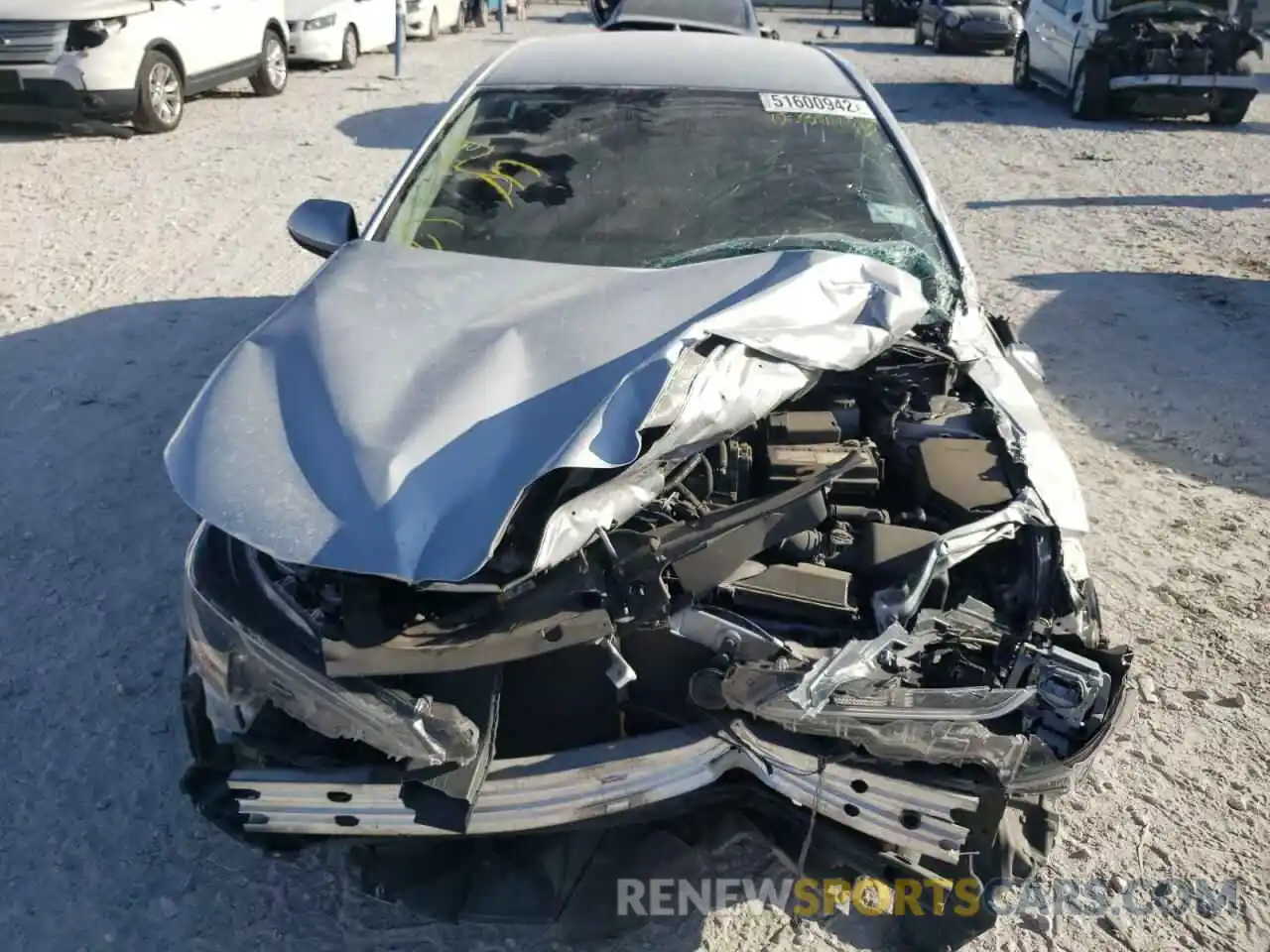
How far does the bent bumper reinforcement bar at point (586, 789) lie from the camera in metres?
2.05

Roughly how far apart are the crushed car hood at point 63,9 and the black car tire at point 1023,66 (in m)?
11.5

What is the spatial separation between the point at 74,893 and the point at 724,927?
1.62m

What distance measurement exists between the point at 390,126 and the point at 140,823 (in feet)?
31.5

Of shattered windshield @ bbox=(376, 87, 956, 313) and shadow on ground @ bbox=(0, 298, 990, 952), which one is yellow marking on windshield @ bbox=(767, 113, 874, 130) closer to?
shattered windshield @ bbox=(376, 87, 956, 313)

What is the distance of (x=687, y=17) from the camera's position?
30.8 feet

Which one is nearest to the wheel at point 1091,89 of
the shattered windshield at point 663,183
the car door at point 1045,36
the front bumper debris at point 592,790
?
the car door at point 1045,36

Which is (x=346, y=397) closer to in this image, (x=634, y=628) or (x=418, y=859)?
(x=634, y=628)

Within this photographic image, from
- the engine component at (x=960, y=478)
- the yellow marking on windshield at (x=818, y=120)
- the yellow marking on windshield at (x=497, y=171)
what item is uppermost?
the yellow marking on windshield at (x=818, y=120)

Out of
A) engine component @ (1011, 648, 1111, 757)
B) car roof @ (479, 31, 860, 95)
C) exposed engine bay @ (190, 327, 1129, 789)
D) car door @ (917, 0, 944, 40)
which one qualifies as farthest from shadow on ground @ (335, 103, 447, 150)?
car door @ (917, 0, 944, 40)

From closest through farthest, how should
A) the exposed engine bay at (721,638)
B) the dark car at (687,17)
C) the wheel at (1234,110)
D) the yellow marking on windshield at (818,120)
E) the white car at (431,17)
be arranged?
the exposed engine bay at (721,638) < the yellow marking on windshield at (818,120) < the dark car at (687,17) < the wheel at (1234,110) < the white car at (431,17)

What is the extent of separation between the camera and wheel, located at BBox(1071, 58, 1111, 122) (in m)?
12.3

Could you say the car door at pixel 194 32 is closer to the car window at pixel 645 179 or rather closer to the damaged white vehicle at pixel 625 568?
the car window at pixel 645 179

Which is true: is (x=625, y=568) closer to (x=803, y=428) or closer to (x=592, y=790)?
(x=592, y=790)

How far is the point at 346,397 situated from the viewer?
2398 millimetres
